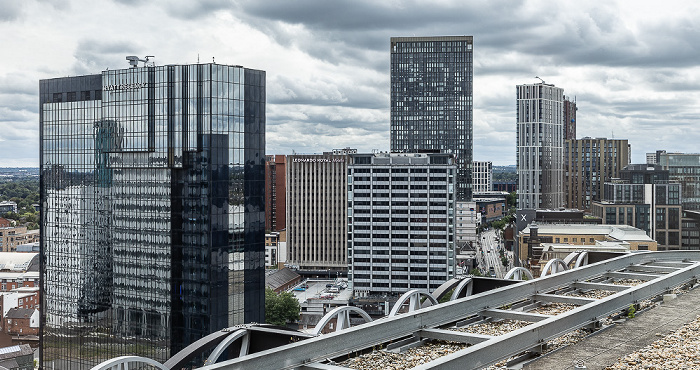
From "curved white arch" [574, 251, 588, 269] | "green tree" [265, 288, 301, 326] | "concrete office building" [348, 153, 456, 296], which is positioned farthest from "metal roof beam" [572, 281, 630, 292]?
"concrete office building" [348, 153, 456, 296]

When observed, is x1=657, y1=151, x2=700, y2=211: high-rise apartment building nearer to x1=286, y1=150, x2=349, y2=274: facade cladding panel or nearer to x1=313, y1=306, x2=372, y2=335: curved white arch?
x1=286, y1=150, x2=349, y2=274: facade cladding panel

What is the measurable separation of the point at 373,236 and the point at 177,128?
60.4 m

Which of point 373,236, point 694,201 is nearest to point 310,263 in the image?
point 373,236

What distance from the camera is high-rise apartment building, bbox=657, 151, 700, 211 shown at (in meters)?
148

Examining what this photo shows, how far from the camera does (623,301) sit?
1673 cm

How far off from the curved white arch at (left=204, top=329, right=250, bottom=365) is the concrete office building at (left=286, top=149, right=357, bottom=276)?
6194 inches

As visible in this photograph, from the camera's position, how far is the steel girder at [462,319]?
11.0 meters

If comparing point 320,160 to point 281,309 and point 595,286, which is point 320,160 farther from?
point 595,286

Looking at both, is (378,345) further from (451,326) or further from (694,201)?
(694,201)

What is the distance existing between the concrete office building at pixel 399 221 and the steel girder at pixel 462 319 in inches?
3872

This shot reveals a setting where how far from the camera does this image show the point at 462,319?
16141 mm

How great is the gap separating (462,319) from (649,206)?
13185 cm

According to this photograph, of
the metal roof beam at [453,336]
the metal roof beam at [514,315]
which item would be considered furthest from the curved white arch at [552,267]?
the metal roof beam at [453,336]

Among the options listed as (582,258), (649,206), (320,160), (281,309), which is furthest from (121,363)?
(320,160)
